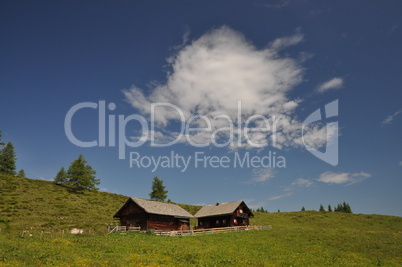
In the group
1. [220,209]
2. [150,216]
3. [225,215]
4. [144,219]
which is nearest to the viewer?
[144,219]

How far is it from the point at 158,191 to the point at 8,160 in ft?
165

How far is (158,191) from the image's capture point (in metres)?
94.4

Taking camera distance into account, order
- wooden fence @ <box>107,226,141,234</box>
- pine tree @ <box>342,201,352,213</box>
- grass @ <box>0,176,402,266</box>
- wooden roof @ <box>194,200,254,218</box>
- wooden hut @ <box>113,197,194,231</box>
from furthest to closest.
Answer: pine tree @ <box>342,201,352,213</box> → wooden roof @ <box>194,200,254,218</box> → wooden hut @ <box>113,197,194,231</box> → wooden fence @ <box>107,226,141,234</box> → grass @ <box>0,176,402,266</box>

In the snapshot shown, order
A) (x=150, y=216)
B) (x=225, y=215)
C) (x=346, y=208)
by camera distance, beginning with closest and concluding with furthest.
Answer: (x=150, y=216)
(x=225, y=215)
(x=346, y=208)

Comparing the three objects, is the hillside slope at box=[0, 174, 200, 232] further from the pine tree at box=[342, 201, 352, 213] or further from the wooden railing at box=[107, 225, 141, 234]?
the pine tree at box=[342, 201, 352, 213]

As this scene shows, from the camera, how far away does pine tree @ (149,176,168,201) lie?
9369 centimetres

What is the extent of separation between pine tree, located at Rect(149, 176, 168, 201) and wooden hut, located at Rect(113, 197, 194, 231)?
128 ft

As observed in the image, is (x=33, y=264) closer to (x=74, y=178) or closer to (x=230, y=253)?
(x=230, y=253)

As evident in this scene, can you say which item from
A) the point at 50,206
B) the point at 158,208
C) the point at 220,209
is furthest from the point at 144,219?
the point at 50,206

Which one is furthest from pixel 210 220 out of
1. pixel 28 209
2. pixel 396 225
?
pixel 396 225

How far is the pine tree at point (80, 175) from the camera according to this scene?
86.7 m

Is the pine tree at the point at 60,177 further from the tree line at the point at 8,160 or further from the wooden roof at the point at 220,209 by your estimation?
the wooden roof at the point at 220,209

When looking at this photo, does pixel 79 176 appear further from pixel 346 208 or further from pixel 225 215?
pixel 346 208

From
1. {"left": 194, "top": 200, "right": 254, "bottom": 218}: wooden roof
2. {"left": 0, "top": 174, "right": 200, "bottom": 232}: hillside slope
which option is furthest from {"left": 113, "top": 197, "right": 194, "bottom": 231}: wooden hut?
{"left": 194, "top": 200, "right": 254, "bottom": 218}: wooden roof
